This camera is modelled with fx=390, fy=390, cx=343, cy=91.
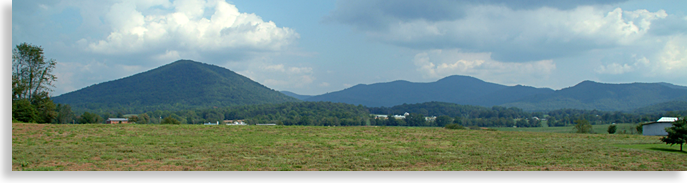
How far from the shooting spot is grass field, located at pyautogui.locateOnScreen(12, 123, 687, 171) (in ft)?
48.5

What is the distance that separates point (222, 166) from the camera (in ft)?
47.2

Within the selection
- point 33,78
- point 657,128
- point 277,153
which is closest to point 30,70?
point 33,78

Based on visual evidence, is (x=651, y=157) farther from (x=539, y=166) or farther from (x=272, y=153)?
(x=272, y=153)

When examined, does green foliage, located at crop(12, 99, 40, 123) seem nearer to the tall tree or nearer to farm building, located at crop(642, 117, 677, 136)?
the tall tree

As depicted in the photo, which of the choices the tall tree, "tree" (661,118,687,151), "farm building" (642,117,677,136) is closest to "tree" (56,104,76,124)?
the tall tree

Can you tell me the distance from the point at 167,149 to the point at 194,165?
212 inches

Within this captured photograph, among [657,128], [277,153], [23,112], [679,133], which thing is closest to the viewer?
[277,153]

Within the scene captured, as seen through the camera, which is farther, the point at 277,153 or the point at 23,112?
the point at 23,112

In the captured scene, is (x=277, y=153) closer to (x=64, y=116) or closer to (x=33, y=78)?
(x=33, y=78)

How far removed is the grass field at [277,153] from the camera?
14.8 m

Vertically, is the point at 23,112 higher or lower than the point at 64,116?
higher

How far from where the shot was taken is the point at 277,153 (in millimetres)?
18547
